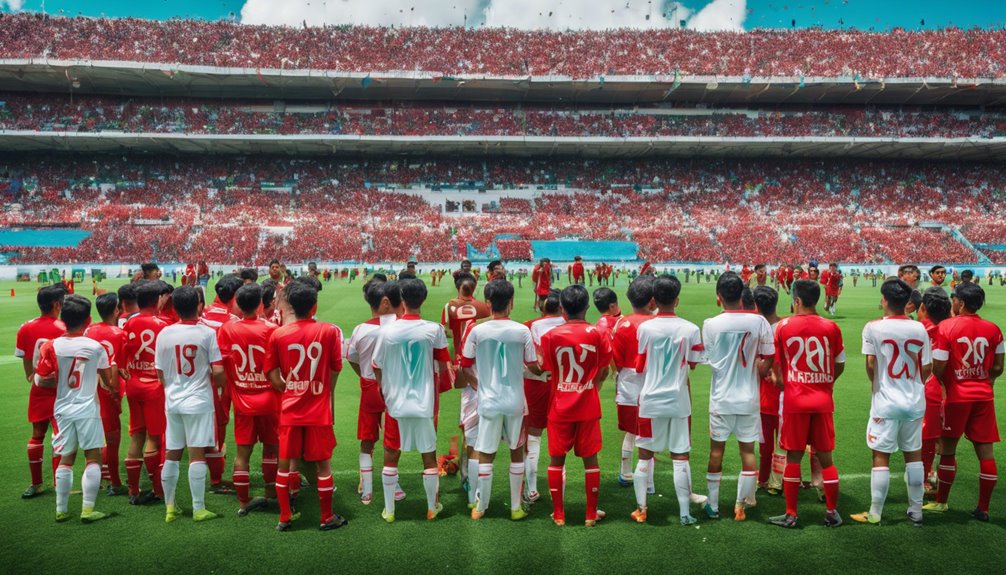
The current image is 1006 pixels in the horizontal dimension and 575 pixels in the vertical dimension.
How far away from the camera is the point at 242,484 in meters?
5.34

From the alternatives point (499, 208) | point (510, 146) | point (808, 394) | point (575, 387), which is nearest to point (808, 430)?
point (808, 394)

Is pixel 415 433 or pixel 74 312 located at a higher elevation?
pixel 74 312

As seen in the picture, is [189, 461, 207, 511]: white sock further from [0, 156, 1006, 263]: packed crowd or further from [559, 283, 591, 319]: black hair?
[0, 156, 1006, 263]: packed crowd

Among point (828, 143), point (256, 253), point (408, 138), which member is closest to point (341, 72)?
point (408, 138)

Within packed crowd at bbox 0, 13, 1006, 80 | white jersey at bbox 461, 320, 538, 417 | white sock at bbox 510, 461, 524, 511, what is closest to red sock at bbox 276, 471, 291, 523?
white jersey at bbox 461, 320, 538, 417

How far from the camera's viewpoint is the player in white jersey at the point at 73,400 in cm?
517

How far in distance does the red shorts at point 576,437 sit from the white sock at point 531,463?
0.61 meters

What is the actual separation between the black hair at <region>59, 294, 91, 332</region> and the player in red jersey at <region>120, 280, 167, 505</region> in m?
0.42

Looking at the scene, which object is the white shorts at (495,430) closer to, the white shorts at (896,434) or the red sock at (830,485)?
the red sock at (830,485)

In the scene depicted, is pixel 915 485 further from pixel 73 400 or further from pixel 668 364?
pixel 73 400

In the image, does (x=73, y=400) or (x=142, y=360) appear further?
(x=142, y=360)

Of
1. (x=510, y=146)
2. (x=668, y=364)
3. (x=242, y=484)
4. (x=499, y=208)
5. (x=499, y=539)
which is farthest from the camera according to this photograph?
(x=510, y=146)

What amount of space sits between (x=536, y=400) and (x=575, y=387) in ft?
2.07

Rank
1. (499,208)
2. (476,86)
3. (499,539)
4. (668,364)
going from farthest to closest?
(476,86) < (499,208) < (668,364) < (499,539)
